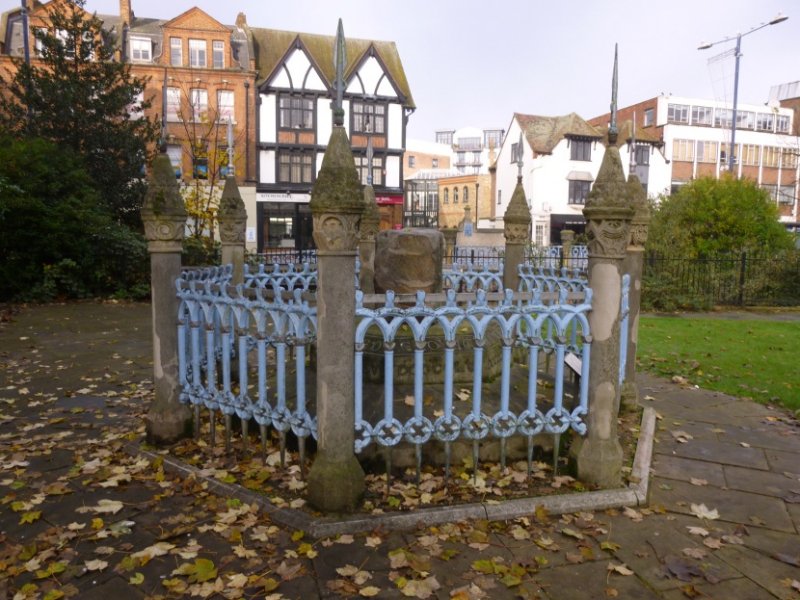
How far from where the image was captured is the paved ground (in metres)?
3.52

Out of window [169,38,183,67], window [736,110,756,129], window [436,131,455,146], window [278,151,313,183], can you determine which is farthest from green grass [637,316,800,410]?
window [436,131,455,146]

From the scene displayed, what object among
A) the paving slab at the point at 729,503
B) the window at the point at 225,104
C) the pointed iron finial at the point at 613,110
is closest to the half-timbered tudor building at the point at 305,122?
the window at the point at 225,104

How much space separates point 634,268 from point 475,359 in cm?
330

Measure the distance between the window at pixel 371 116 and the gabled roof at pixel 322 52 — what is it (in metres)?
1.69

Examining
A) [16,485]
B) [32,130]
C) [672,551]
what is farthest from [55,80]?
[672,551]

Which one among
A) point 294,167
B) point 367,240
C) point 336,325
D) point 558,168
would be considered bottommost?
point 336,325

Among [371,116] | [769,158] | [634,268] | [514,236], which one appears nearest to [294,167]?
[371,116]

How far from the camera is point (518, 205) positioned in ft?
30.9

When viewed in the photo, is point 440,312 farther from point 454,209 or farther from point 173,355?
point 454,209

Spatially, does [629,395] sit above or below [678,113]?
below

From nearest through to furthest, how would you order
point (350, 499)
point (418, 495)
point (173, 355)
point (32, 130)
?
1. point (350, 499)
2. point (418, 495)
3. point (173, 355)
4. point (32, 130)

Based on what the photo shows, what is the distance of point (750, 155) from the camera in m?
51.0

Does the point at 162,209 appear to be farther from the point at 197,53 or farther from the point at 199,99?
the point at 197,53

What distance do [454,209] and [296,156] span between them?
88.9ft
